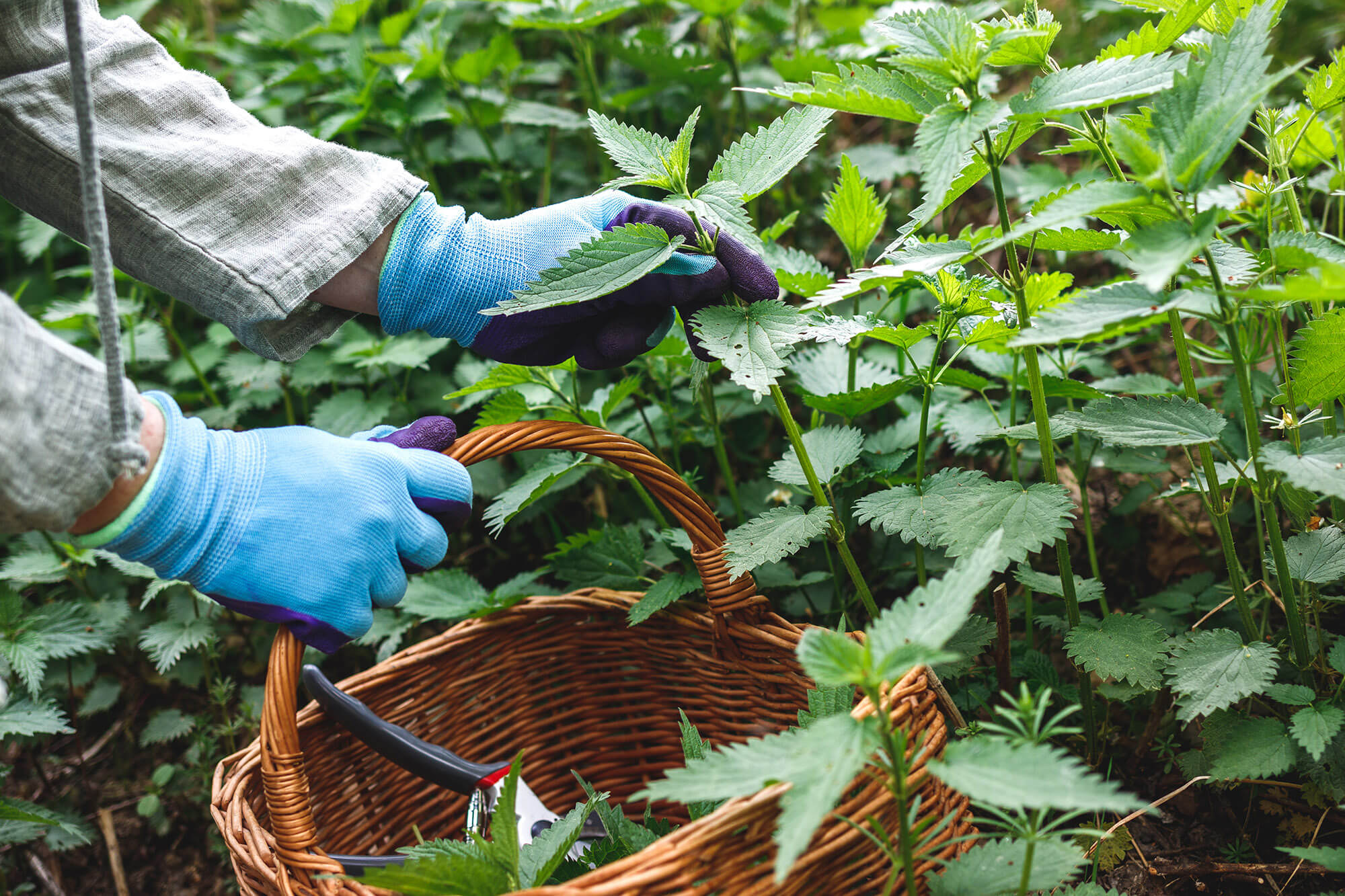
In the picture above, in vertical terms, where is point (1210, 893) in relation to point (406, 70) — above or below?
below

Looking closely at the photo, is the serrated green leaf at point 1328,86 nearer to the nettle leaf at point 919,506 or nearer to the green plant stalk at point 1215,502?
the green plant stalk at point 1215,502

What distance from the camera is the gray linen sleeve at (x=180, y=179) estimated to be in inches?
46.0

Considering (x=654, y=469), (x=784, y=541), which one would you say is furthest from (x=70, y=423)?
(x=784, y=541)

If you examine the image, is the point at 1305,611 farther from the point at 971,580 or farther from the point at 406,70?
the point at 406,70

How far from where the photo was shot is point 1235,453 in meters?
1.42

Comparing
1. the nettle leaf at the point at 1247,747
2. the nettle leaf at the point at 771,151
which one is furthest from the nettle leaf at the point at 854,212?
the nettle leaf at the point at 1247,747

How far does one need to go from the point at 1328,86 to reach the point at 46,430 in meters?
1.48

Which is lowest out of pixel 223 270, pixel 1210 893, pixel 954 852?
pixel 1210 893

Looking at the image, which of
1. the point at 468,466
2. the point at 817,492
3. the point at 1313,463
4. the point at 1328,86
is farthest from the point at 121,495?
the point at 1328,86

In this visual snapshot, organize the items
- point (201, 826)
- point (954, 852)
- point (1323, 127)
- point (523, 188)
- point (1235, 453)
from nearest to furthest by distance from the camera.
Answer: point (954, 852), point (1323, 127), point (1235, 453), point (201, 826), point (523, 188)

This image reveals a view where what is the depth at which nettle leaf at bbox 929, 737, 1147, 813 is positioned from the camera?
0.68 m

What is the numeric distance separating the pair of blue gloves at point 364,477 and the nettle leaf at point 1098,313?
14.7 inches

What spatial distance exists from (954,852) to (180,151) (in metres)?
1.30

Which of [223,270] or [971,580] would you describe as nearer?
[971,580]
